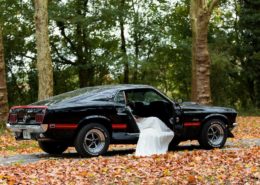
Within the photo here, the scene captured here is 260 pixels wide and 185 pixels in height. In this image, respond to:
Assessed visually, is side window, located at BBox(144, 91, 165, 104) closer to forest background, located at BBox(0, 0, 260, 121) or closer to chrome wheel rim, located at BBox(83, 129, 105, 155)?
chrome wheel rim, located at BBox(83, 129, 105, 155)

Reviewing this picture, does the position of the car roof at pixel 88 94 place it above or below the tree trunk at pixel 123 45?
below

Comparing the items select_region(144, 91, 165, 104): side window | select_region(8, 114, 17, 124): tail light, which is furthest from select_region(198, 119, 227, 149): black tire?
select_region(8, 114, 17, 124): tail light

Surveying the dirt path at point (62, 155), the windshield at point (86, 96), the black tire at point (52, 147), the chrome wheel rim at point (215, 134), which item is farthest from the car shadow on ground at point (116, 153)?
the windshield at point (86, 96)

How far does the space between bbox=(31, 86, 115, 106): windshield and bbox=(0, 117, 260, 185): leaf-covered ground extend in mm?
1327

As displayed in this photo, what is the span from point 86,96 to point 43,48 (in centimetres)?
874

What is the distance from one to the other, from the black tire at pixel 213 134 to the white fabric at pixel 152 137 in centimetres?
99

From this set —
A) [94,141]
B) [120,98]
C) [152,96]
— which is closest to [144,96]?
[152,96]

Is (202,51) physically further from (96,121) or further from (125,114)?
(96,121)

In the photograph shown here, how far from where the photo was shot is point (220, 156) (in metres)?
11.3

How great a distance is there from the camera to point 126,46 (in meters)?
39.9

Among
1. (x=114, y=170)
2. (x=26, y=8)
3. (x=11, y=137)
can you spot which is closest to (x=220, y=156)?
(x=114, y=170)

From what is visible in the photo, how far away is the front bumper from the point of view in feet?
36.2

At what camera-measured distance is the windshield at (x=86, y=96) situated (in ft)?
37.9

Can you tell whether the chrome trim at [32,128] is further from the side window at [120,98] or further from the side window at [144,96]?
the side window at [144,96]
